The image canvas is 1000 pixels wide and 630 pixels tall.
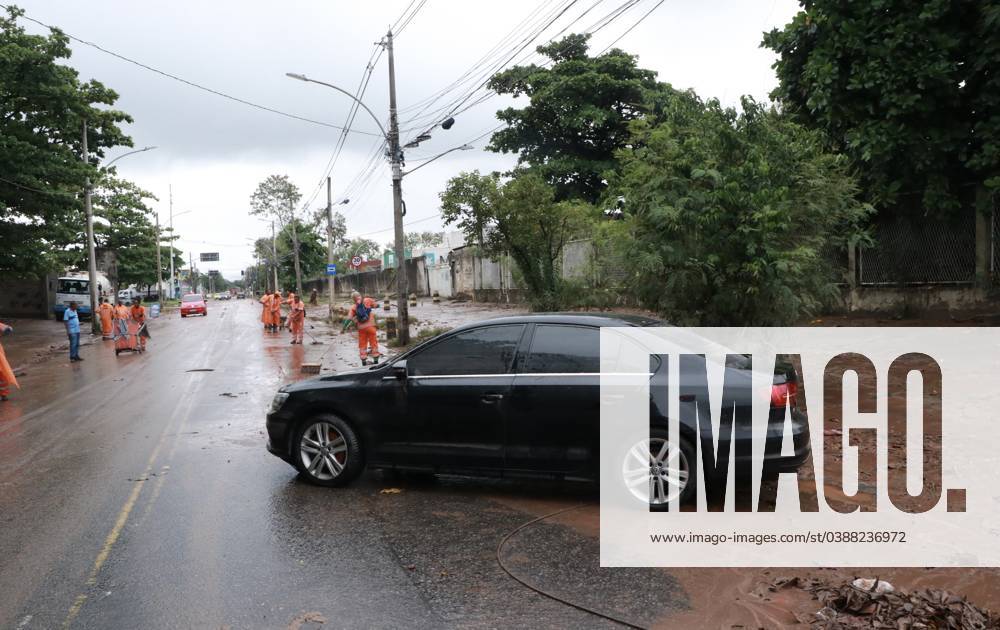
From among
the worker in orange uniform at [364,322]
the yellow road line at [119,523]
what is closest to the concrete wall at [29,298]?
the worker in orange uniform at [364,322]

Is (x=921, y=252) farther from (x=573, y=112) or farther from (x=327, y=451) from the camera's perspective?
(x=573, y=112)

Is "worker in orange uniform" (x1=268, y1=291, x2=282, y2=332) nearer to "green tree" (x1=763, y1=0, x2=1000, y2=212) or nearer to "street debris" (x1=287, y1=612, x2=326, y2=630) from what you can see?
"green tree" (x1=763, y1=0, x2=1000, y2=212)

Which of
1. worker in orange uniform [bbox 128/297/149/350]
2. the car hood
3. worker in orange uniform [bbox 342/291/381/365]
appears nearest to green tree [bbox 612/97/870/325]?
the car hood

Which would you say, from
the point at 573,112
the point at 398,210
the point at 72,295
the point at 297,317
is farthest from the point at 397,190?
the point at 72,295

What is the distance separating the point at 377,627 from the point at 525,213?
15.7 m

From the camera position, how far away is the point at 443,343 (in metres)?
6.52

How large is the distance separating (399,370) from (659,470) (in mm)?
2321

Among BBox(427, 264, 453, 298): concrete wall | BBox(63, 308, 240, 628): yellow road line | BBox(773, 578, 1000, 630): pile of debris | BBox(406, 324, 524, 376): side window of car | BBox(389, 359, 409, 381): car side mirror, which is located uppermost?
BBox(427, 264, 453, 298): concrete wall

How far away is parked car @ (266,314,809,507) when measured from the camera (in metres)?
5.84

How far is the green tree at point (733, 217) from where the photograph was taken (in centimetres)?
871

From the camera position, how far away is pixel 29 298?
40.2 m

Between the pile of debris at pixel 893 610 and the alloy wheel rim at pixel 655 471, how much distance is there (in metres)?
1.50

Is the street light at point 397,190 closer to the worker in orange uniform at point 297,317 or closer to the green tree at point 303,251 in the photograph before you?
the worker in orange uniform at point 297,317

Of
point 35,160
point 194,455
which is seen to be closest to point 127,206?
point 35,160
